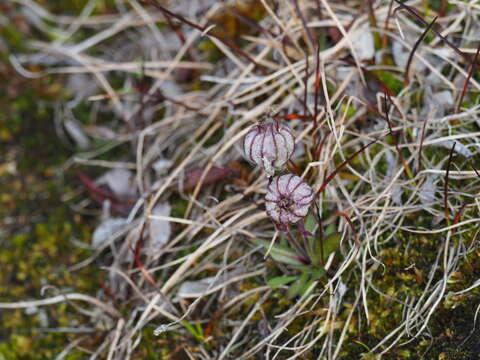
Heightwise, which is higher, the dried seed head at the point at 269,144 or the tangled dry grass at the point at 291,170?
the dried seed head at the point at 269,144

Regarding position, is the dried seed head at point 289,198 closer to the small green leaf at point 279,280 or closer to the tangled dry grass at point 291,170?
the tangled dry grass at point 291,170

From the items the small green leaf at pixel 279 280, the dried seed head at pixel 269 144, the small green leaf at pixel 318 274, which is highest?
the dried seed head at pixel 269 144

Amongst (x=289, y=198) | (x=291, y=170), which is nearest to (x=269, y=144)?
(x=289, y=198)

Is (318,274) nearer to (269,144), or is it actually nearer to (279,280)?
(279,280)

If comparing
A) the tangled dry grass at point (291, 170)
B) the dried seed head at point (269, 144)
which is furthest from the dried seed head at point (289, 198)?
the tangled dry grass at point (291, 170)

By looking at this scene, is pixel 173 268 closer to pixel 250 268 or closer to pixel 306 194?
pixel 250 268

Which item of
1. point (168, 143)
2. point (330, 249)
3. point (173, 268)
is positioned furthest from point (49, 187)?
point (330, 249)
